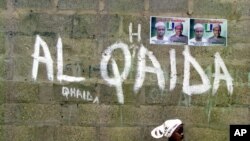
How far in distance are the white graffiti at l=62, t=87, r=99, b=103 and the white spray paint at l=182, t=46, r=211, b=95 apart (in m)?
0.85

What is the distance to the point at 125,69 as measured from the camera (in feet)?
16.2

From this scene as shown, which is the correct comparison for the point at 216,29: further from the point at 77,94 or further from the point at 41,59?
the point at 41,59

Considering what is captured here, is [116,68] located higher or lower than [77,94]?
higher

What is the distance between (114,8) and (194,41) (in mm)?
815

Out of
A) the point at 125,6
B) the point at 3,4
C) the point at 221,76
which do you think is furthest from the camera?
the point at 221,76

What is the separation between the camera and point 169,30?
16.4ft

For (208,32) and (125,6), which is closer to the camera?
(125,6)

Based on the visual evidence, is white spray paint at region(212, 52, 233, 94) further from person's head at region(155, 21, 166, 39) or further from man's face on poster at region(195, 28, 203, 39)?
person's head at region(155, 21, 166, 39)

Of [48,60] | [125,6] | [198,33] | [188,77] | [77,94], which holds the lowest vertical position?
[77,94]

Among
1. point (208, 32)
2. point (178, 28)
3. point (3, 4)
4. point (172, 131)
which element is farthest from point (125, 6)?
point (172, 131)

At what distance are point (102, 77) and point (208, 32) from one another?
109cm

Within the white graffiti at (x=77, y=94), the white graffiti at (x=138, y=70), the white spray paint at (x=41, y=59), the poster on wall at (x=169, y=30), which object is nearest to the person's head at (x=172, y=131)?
the white graffiti at (x=138, y=70)

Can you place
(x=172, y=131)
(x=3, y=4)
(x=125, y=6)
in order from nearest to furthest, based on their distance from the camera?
(x=172, y=131)
(x=3, y=4)
(x=125, y=6)

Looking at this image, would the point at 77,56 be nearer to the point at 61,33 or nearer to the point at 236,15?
the point at 61,33
